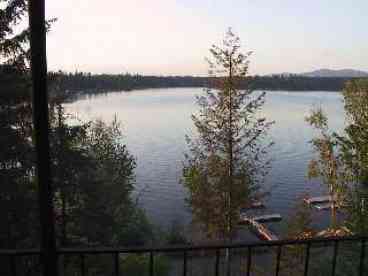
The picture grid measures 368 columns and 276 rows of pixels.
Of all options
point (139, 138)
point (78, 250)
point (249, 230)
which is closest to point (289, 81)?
point (139, 138)

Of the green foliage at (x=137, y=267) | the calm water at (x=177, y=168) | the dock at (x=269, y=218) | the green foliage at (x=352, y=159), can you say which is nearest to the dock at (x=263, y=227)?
the dock at (x=269, y=218)

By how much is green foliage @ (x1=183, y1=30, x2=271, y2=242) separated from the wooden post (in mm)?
16500

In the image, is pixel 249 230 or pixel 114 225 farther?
pixel 249 230

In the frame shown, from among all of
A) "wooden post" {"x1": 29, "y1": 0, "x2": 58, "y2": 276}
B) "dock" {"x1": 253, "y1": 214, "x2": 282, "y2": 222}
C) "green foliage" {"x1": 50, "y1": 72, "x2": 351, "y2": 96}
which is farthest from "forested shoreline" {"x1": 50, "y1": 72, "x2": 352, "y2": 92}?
"wooden post" {"x1": 29, "y1": 0, "x2": 58, "y2": 276}

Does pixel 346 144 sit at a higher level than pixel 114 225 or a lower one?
higher

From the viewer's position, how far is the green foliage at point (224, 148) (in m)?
19.7

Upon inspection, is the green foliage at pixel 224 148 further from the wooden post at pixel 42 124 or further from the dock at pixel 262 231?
the wooden post at pixel 42 124

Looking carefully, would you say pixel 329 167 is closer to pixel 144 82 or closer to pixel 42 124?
pixel 42 124

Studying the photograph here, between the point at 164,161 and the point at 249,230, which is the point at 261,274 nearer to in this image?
the point at 249,230

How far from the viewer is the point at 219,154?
67.1ft

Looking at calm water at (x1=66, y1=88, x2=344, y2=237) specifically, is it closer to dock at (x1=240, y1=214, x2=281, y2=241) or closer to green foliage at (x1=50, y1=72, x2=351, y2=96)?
dock at (x1=240, y1=214, x2=281, y2=241)

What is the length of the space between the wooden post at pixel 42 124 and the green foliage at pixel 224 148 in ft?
54.1

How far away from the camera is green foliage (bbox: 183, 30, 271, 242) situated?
776 inches

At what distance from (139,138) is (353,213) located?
4645cm
